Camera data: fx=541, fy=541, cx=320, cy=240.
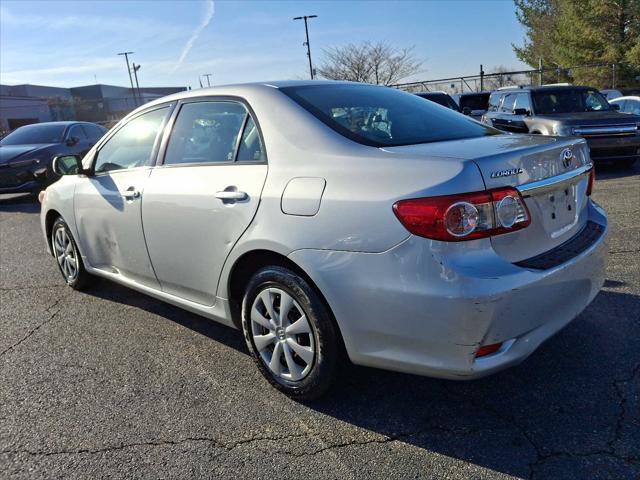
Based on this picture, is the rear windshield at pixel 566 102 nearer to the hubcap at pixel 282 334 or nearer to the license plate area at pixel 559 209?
the license plate area at pixel 559 209

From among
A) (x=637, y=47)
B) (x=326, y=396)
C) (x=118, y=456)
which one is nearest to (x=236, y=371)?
(x=326, y=396)

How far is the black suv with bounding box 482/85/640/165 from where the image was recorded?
8922 millimetres

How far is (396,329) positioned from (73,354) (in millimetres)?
2372

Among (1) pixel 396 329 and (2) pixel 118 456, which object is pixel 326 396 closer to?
(1) pixel 396 329

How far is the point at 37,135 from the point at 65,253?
7.55m

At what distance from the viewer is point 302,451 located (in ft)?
7.99

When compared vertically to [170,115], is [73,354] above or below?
below

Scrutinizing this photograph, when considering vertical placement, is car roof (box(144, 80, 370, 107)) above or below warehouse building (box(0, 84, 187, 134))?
below

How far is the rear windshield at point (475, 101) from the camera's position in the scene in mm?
17516

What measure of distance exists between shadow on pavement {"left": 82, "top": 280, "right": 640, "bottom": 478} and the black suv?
643 cm

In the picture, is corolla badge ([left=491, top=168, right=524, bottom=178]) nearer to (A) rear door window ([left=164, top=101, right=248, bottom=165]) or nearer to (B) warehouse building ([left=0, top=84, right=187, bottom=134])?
(A) rear door window ([left=164, top=101, right=248, bottom=165])

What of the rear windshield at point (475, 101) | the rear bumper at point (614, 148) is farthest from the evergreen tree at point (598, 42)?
the rear bumper at point (614, 148)

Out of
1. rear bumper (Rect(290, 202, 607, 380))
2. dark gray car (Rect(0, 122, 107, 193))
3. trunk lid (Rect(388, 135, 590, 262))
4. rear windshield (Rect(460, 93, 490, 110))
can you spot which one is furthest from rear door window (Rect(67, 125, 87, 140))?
rear windshield (Rect(460, 93, 490, 110))

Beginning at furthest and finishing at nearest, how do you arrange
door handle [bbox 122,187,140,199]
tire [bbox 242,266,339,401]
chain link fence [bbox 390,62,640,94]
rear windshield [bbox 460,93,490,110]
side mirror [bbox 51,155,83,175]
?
chain link fence [bbox 390,62,640,94] < rear windshield [bbox 460,93,490,110] < side mirror [bbox 51,155,83,175] < door handle [bbox 122,187,140,199] < tire [bbox 242,266,339,401]
